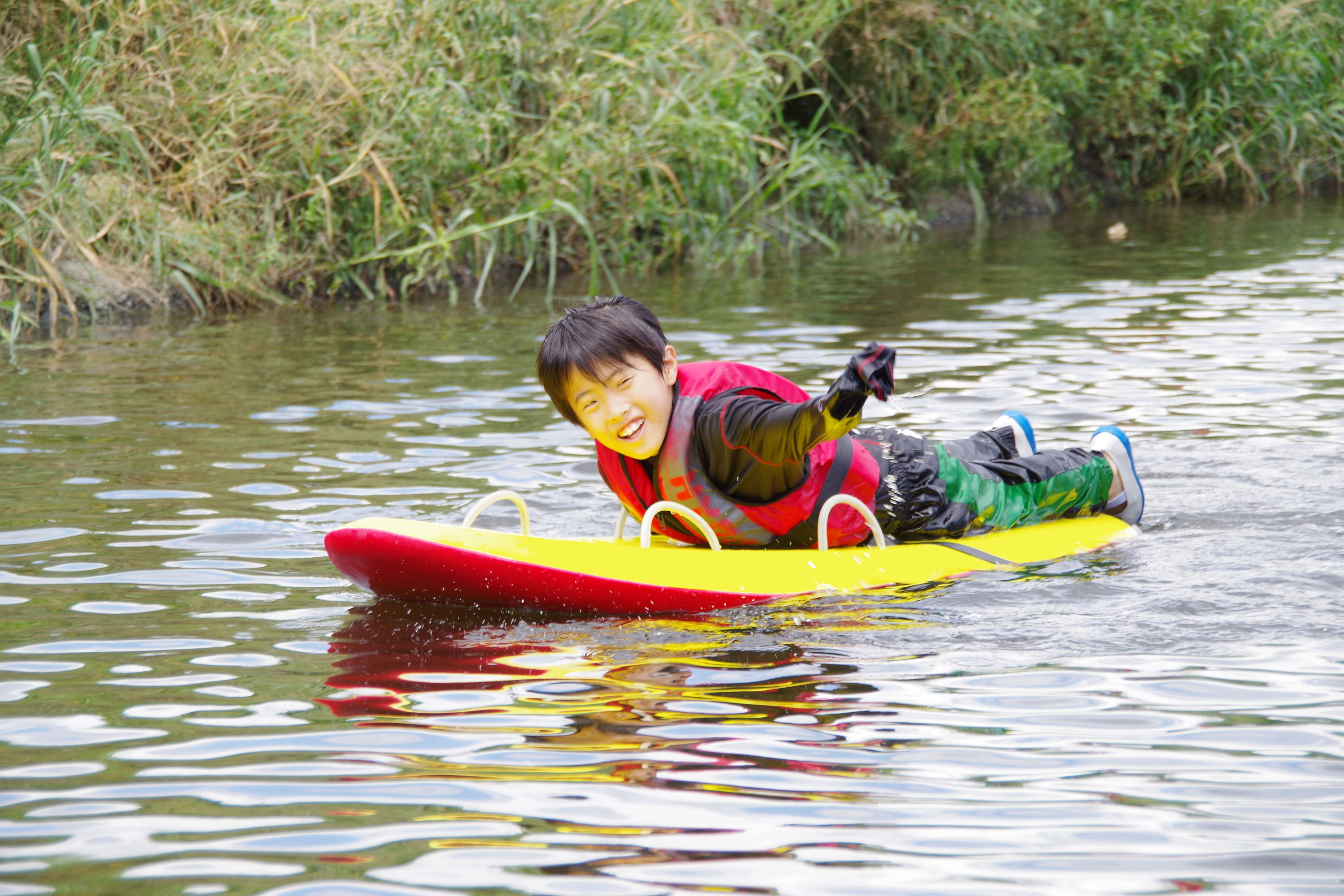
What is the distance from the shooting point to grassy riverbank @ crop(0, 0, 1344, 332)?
8445 millimetres

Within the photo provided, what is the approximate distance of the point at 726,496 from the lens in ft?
12.7

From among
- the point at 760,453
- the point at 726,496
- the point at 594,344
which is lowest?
the point at 726,496

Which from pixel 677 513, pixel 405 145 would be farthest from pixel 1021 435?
pixel 405 145

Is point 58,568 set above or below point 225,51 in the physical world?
below

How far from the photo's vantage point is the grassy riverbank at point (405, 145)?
8.45 metres

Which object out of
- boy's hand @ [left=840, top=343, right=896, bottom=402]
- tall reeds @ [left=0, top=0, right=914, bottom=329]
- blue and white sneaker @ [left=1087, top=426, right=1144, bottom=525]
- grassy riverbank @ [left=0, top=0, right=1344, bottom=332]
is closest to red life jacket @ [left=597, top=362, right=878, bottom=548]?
boy's hand @ [left=840, top=343, right=896, bottom=402]

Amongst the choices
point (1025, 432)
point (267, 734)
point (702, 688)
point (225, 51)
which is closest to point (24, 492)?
point (267, 734)

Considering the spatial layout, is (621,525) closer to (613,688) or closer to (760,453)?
(760,453)

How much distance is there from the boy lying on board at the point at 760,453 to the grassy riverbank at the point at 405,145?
4.63 metres

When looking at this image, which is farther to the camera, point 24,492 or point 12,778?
point 24,492

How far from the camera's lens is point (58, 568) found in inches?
157

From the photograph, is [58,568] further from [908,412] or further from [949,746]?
[908,412]

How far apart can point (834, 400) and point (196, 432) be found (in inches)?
131

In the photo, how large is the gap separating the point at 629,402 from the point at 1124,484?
70.3 inches
